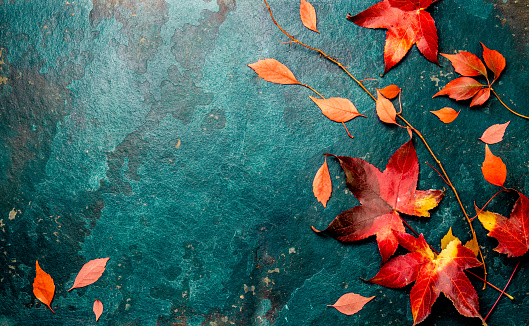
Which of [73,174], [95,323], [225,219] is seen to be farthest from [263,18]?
[95,323]

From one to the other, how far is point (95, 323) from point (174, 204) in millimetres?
373

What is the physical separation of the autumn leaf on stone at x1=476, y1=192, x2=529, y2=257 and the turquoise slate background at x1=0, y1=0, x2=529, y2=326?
38 millimetres

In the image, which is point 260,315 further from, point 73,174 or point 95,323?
point 73,174

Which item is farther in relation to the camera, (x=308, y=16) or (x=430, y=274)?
(x=308, y=16)

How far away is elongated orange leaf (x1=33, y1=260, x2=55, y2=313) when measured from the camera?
2.66ft

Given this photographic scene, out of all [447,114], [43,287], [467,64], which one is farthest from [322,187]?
[43,287]

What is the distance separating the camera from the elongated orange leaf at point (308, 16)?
883mm

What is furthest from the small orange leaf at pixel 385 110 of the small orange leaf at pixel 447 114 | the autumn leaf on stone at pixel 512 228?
the autumn leaf on stone at pixel 512 228

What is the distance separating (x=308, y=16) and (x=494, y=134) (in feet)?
2.02

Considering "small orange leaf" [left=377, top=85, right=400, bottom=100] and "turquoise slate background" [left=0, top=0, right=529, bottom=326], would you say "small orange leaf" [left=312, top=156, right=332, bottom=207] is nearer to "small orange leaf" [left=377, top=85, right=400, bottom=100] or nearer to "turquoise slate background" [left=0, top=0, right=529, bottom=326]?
"turquoise slate background" [left=0, top=0, right=529, bottom=326]

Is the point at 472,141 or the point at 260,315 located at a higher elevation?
the point at 472,141

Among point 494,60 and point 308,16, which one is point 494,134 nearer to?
point 494,60

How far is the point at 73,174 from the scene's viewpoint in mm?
840

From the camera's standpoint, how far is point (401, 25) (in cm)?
85
